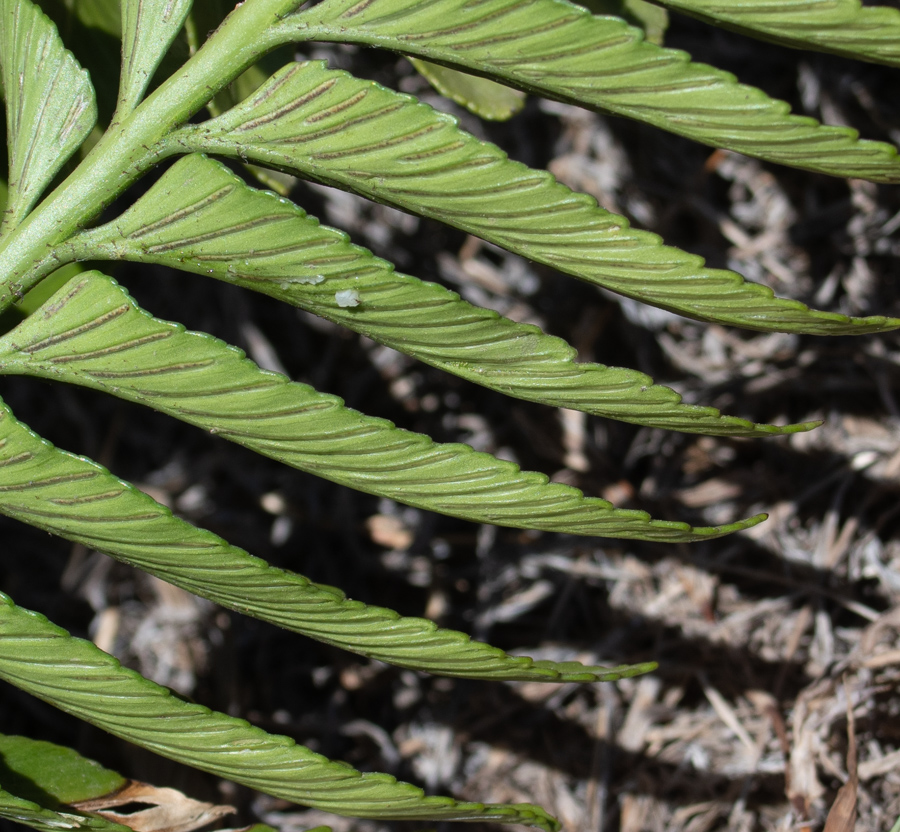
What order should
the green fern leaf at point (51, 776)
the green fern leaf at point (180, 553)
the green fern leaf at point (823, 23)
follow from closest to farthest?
the green fern leaf at point (823, 23), the green fern leaf at point (180, 553), the green fern leaf at point (51, 776)

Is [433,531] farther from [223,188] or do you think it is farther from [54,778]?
[223,188]

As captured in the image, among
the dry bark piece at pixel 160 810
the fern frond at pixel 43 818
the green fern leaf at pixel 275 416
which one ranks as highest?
the green fern leaf at pixel 275 416

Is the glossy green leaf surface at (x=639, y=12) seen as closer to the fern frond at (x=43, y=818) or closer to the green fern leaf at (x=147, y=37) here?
the green fern leaf at (x=147, y=37)

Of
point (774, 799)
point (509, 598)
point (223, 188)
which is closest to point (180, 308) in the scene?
point (509, 598)

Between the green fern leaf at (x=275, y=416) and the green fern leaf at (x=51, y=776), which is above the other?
the green fern leaf at (x=275, y=416)

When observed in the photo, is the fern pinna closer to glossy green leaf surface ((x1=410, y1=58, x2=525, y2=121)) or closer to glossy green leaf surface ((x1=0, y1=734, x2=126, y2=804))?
glossy green leaf surface ((x1=0, y1=734, x2=126, y2=804))

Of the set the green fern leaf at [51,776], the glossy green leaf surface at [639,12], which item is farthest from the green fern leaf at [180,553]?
the glossy green leaf surface at [639,12]

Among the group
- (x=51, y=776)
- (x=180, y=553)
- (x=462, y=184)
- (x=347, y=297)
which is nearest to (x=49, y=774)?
(x=51, y=776)

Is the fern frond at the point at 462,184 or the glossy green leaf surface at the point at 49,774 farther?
the glossy green leaf surface at the point at 49,774

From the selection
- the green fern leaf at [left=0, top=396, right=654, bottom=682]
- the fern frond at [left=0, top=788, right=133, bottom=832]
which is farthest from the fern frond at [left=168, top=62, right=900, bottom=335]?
the fern frond at [left=0, top=788, right=133, bottom=832]
